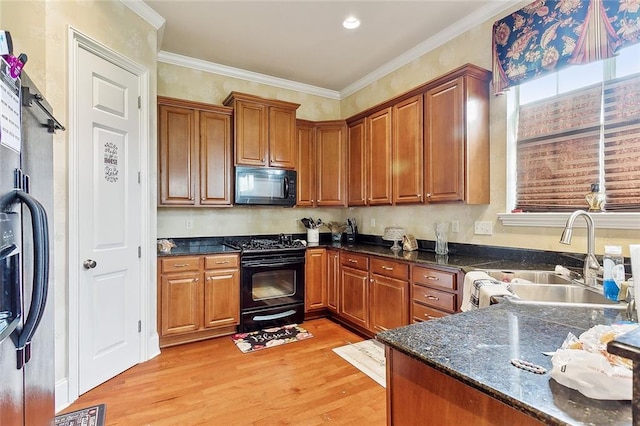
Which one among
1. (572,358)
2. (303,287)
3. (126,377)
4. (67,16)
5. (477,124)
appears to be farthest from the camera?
(303,287)

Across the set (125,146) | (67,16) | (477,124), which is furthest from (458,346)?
(67,16)

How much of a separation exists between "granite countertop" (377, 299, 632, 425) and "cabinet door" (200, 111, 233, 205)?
2.87 m

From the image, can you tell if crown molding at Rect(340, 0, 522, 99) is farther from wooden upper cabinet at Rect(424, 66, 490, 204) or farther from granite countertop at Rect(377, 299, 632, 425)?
granite countertop at Rect(377, 299, 632, 425)

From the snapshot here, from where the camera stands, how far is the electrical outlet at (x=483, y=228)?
2701 mm

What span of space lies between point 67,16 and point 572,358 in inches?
123

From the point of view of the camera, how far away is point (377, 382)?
7.85ft

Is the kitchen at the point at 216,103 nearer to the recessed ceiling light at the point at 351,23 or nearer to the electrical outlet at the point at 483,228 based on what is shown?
the electrical outlet at the point at 483,228

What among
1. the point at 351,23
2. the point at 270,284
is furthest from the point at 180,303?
the point at 351,23

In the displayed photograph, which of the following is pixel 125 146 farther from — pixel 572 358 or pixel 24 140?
pixel 572 358

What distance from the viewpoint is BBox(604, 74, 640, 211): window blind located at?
1.93 m

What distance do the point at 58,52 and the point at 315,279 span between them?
299cm

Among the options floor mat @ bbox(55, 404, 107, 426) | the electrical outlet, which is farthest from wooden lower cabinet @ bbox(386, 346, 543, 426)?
the electrical outlet

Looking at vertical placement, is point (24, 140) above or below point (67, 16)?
below

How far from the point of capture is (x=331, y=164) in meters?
4.09
